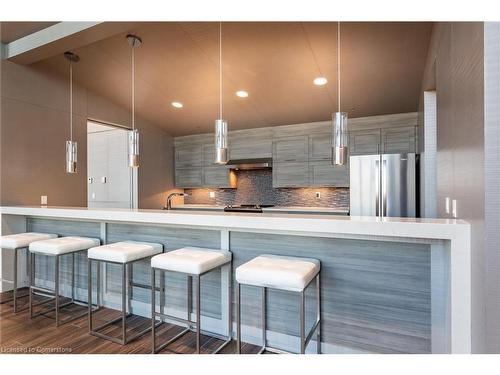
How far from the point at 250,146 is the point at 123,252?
Answer: 11.4ft

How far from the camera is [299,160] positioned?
491 centimetres

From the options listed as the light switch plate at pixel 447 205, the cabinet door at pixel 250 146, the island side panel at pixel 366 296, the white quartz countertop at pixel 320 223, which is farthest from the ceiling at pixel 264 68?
the island side panel at pixel 366 296

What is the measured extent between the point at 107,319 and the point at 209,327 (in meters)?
0.98

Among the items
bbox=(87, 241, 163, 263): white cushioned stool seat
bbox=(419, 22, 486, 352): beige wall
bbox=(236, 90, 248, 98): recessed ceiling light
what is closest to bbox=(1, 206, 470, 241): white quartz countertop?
bbox=(419, 22, 486, 352): beige wall

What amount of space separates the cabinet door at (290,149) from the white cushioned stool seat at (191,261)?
3.06m

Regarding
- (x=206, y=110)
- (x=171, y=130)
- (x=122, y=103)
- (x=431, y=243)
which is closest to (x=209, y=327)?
(x=431, y=243)

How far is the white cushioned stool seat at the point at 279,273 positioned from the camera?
1.61m

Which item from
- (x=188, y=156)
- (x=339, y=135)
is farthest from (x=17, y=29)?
(x=339, y=135)

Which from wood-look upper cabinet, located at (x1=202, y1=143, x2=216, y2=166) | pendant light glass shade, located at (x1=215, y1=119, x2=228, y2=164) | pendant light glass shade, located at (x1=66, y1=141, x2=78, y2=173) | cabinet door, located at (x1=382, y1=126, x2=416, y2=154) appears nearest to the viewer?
pendant light glass shade, located at (x1=215, y1=119, x2=228, y2=164)

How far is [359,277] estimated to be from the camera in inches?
75.0

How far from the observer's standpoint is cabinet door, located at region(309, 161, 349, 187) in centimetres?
459

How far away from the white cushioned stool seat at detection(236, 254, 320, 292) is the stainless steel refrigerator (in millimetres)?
2160

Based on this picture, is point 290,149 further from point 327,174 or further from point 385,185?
point 385,185

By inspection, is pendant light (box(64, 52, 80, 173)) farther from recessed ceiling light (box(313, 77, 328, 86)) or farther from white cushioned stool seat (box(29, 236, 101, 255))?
recessed ceiling light (box(313, 77, 328, 86))
